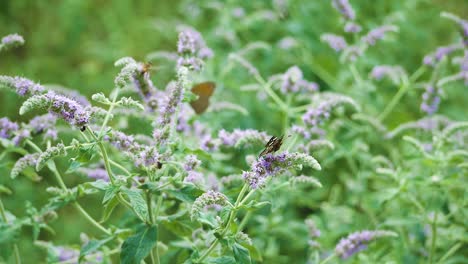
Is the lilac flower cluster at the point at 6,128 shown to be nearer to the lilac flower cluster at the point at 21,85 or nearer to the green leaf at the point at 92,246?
the lilac flower cluster at the point at 21,85

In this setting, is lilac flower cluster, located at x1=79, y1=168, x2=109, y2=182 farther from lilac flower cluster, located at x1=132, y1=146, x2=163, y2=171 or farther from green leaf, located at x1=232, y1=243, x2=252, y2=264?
green leaf, located at x1=232, y1=243, x2=252, y2=264

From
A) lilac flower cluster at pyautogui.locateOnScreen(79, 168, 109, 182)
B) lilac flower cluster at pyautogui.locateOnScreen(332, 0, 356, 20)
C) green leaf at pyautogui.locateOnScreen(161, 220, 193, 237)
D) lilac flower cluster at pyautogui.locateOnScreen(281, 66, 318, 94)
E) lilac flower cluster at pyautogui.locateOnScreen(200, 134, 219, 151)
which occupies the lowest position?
green leaf at pyautogui.locateOnScreen(161, 220, 193, 237)

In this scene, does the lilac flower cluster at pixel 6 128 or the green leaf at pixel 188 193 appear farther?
the lilac flower cluster at pixel 6 128

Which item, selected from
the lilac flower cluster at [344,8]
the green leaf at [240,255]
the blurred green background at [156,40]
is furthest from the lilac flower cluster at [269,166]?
the lilac flower cluster at [344,8]

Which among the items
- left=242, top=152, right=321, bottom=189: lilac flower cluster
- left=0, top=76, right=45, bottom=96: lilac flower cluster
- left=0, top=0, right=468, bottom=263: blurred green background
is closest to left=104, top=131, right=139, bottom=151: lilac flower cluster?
left=0, top=76, right=45, bottom=96: lilac flower cluster

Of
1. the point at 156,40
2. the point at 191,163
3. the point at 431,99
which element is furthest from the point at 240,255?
the point at 156,40

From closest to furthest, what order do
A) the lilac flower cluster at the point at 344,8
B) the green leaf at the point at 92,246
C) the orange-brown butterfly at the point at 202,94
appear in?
1. the green leaf at the point at 92,246
2. the orange-brown butterfly at the point at 202,94
3. the lilac flower cluster at the point at 344,8

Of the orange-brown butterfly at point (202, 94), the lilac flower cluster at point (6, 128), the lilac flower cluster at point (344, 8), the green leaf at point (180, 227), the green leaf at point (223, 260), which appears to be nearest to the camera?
the green leaf at point (223, 260)
